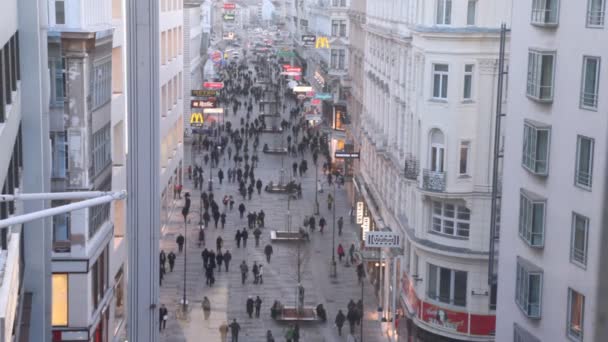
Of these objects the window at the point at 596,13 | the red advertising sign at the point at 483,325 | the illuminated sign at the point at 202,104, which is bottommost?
the red advertising sign at the point at 483,325

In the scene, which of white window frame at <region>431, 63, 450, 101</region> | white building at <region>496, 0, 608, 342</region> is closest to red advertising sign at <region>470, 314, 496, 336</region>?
white building at <region>496, 0, 608, 342</region>

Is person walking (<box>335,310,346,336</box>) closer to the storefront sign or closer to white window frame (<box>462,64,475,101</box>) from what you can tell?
white window frame (<box>462,64,475,101</box>)

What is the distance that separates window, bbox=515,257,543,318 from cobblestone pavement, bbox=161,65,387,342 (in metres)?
13.5

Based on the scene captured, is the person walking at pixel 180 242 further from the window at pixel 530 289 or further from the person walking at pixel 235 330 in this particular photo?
the window at pixel 530 289

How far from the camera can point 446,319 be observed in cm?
3159

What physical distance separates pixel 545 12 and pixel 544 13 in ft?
0.10

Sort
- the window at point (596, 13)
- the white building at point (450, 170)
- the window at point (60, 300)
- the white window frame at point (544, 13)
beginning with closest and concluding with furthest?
the window at point (596, 13) → the white window frame at point (544, 13) → the window at point (60, 300) → the white building at point (450, 170)

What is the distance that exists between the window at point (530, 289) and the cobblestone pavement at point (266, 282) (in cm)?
1348

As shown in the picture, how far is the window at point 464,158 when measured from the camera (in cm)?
3112

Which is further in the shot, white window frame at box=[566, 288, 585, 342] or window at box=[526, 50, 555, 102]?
window at box=[526, 50, 555, 102]

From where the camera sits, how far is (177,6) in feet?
203

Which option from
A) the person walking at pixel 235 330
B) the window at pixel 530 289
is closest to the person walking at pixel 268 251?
the person walking at pixel 235 330

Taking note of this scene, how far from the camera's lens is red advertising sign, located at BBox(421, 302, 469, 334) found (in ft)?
103

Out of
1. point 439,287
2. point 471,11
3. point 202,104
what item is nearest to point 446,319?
point 439,287
